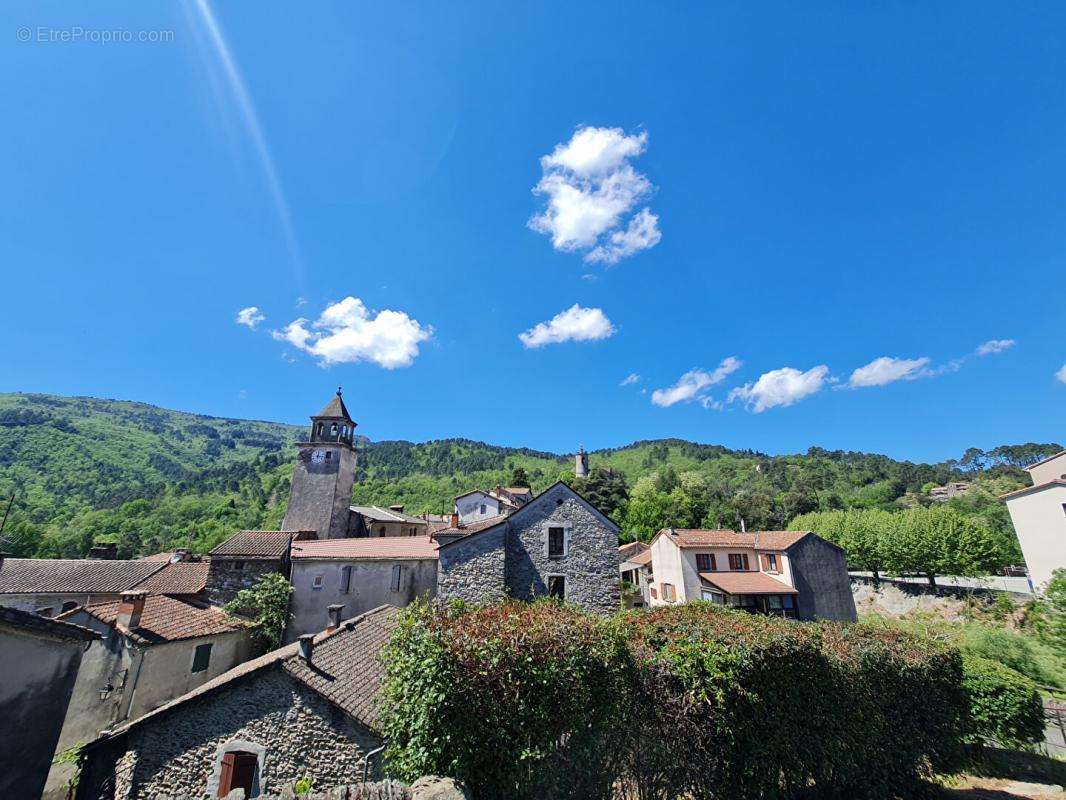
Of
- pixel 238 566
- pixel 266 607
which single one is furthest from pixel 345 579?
pixel 238 566

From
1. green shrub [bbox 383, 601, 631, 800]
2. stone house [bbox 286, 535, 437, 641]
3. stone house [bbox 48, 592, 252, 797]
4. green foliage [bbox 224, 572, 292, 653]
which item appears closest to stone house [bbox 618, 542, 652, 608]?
stone house [bbox 286, 535, 437, 641]

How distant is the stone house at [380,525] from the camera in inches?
1516

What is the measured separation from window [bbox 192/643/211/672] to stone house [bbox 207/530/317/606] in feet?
15.4

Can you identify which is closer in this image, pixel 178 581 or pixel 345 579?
pixel 345 579

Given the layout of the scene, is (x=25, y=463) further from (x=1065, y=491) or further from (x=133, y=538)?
(x=1065, y=491)

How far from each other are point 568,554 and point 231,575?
18.5m

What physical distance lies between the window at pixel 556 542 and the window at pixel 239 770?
1307 centimetres

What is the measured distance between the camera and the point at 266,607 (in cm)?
2256

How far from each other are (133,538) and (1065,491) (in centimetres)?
11293

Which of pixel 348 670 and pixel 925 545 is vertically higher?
pixel 925 545

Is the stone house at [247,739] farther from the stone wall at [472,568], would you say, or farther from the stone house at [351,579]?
the stone house at [351,579]

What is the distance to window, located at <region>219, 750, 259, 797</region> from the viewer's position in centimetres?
1105

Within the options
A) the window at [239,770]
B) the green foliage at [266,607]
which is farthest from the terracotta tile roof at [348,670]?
the green foliage at [266,607]

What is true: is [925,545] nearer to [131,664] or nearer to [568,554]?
[568,554]
